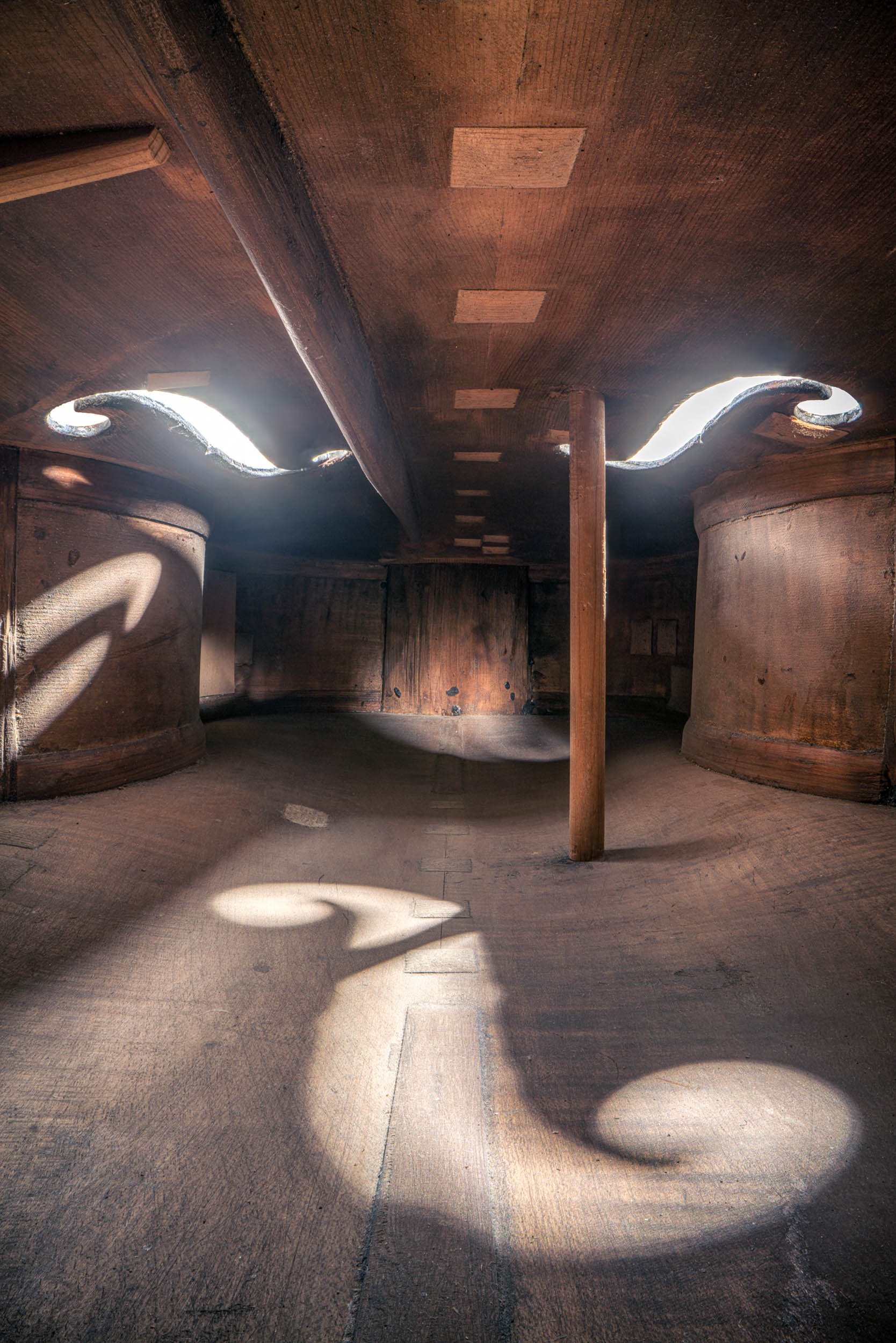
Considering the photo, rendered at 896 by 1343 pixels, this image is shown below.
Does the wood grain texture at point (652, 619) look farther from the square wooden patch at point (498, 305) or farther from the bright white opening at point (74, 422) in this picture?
the bright white opening at point (74, 422)

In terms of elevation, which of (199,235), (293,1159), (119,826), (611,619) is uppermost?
(199,235)

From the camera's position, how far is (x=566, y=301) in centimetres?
351

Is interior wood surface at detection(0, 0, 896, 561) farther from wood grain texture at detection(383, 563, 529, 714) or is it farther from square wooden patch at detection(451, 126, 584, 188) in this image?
wood grain texture at detection(383, 563, 529, 714)

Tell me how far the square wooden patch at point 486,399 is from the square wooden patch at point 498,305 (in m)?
1.02

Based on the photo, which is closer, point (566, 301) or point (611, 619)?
point (566, 301)

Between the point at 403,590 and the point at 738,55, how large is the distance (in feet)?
31.1

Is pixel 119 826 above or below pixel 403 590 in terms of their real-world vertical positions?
below

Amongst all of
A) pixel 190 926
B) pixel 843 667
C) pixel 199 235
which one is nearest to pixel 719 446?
pixel 843 667

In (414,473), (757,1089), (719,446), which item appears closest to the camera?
(757,1089)

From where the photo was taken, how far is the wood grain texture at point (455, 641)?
439 inches

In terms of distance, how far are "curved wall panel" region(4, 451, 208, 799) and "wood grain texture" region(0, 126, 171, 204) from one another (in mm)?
3316

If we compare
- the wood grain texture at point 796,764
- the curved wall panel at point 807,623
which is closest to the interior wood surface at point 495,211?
the curved wall panel at point 807,623

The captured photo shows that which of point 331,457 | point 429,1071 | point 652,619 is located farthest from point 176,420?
point 652,619

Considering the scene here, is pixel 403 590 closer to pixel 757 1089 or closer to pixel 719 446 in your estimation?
pixel 719 446
